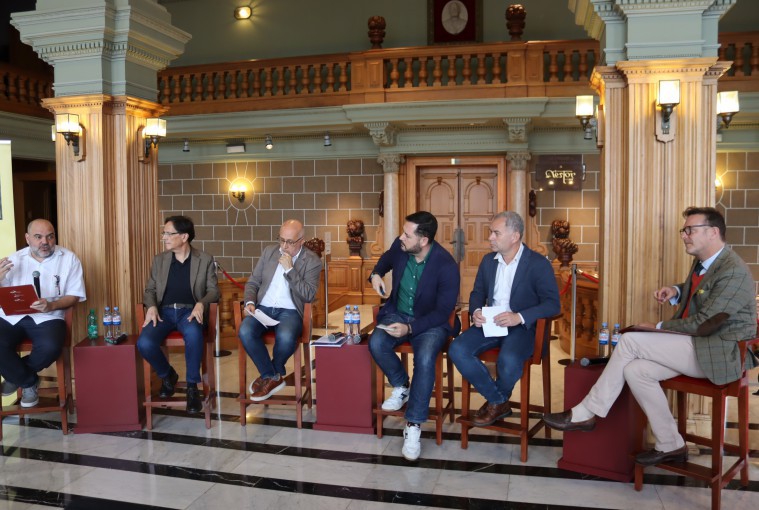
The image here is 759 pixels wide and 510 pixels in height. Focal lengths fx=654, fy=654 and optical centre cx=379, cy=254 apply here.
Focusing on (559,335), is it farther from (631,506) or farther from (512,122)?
(631,506)

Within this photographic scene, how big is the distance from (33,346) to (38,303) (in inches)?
12.4

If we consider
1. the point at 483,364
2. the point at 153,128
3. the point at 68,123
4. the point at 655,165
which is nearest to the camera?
the point at 483,364

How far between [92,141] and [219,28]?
23.6ft

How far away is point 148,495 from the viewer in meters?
3.54

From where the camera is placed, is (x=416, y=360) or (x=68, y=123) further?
(x=68, y=123)

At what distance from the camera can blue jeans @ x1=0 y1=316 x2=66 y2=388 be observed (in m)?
4.46

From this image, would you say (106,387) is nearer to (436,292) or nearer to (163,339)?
(163,339)

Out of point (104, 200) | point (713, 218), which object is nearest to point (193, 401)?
point (104, 200)

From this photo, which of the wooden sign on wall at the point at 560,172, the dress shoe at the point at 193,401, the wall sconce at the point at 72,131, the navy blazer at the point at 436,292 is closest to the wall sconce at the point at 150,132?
the wall sconce at the point at 72,131

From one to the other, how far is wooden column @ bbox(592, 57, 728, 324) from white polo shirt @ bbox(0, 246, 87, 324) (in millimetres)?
3898

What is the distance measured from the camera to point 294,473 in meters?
3.80

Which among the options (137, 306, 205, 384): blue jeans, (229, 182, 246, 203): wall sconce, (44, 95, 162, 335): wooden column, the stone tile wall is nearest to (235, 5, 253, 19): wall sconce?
the stone tile wall

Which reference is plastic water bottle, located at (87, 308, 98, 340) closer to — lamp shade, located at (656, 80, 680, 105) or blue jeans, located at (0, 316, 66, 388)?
blue jeans, located at (0, 316, 66, 388)

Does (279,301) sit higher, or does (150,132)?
(150,132)
